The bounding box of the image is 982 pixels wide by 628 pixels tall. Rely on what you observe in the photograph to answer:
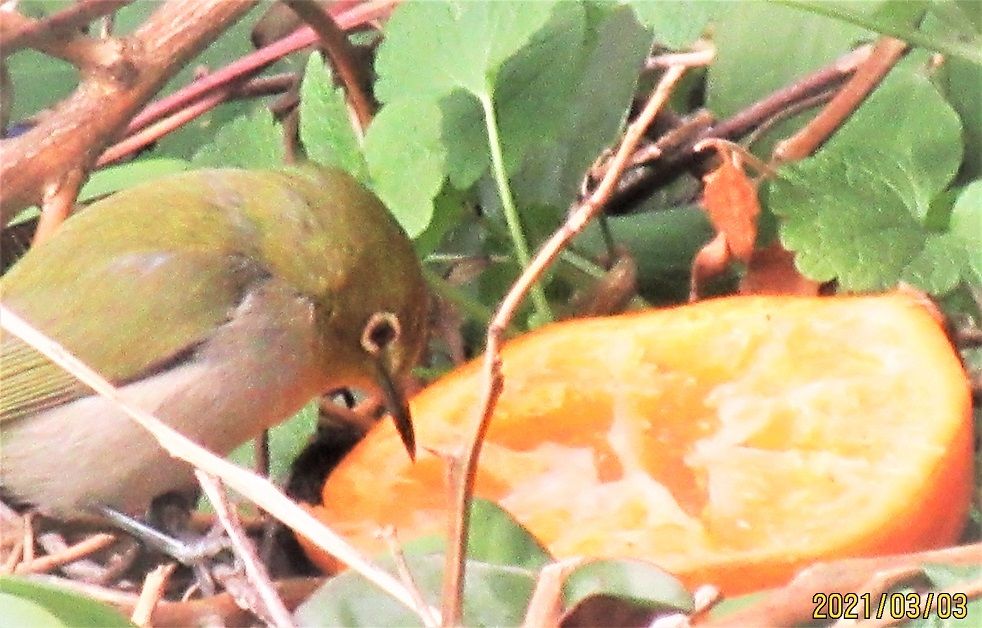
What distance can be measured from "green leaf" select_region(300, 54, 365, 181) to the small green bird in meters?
0.02

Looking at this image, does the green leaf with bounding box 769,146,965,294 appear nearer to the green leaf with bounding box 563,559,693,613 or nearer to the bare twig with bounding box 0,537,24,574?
the green leaf with bounding box 563,559,693,613

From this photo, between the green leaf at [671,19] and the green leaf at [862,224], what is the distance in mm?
106

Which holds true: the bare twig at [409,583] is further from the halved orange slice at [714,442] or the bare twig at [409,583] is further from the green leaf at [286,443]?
the green leaf at [286,443]

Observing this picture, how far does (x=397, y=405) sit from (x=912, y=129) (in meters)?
0.37

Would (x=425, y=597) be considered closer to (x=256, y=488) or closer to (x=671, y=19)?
(x=256, y=488)

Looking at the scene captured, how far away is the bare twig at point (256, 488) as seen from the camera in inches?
16.7

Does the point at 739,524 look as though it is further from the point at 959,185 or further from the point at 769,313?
the point at 959,185

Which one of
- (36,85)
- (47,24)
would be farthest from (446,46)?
(36,85)

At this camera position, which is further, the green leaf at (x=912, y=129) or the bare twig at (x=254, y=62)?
the bare twig at (x=254, y=62)

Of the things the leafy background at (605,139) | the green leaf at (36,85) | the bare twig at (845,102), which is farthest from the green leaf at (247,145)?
the bare twig at (845,102)

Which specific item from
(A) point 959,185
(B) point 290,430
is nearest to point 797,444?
(A) point 959,185

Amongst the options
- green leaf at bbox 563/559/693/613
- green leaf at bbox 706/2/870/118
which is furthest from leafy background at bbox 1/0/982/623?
green leaf at bbox 563/559/693/613

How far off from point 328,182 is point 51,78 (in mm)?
278

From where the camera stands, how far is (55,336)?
0.87 metres
